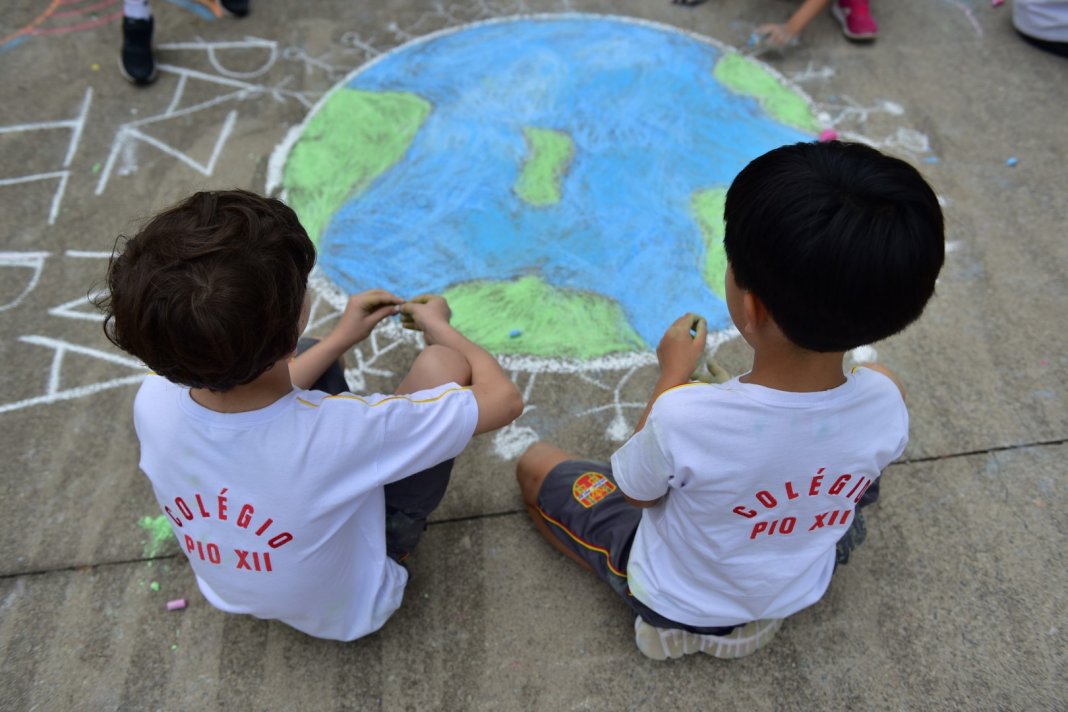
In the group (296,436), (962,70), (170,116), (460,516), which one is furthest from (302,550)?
(962,70)

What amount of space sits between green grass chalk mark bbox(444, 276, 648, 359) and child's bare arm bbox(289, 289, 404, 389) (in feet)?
1.87

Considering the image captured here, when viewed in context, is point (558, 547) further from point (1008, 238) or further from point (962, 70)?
point (962, 70)

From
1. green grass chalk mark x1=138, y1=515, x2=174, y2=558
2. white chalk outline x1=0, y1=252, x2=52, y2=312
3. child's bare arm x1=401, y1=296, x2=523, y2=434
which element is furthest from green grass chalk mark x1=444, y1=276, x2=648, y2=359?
white chalk outline x1=0, y1=252, x2=52, y2=312

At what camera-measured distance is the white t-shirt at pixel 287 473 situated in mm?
1314

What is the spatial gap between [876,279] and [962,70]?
278cm

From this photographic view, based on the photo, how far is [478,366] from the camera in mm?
1727

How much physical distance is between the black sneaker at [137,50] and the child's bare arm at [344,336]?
2069 millimetres

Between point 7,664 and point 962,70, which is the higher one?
point 962,70

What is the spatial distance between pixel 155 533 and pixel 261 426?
0.89 m

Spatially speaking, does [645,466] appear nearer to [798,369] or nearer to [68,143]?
[798,369]

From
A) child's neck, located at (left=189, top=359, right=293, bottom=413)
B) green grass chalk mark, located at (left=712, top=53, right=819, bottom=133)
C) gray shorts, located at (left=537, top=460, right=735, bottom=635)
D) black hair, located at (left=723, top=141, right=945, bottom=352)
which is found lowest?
gray shorts, located at (left=537, top=460, right=735, bottom=635)

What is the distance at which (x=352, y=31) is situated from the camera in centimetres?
341

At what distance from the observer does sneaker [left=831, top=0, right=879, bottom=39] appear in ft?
10.9

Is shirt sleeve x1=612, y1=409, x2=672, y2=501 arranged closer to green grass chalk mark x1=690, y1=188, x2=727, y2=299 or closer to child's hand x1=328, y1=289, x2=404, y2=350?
child's hand x1=328, y1=289, x2=404, y2=350
